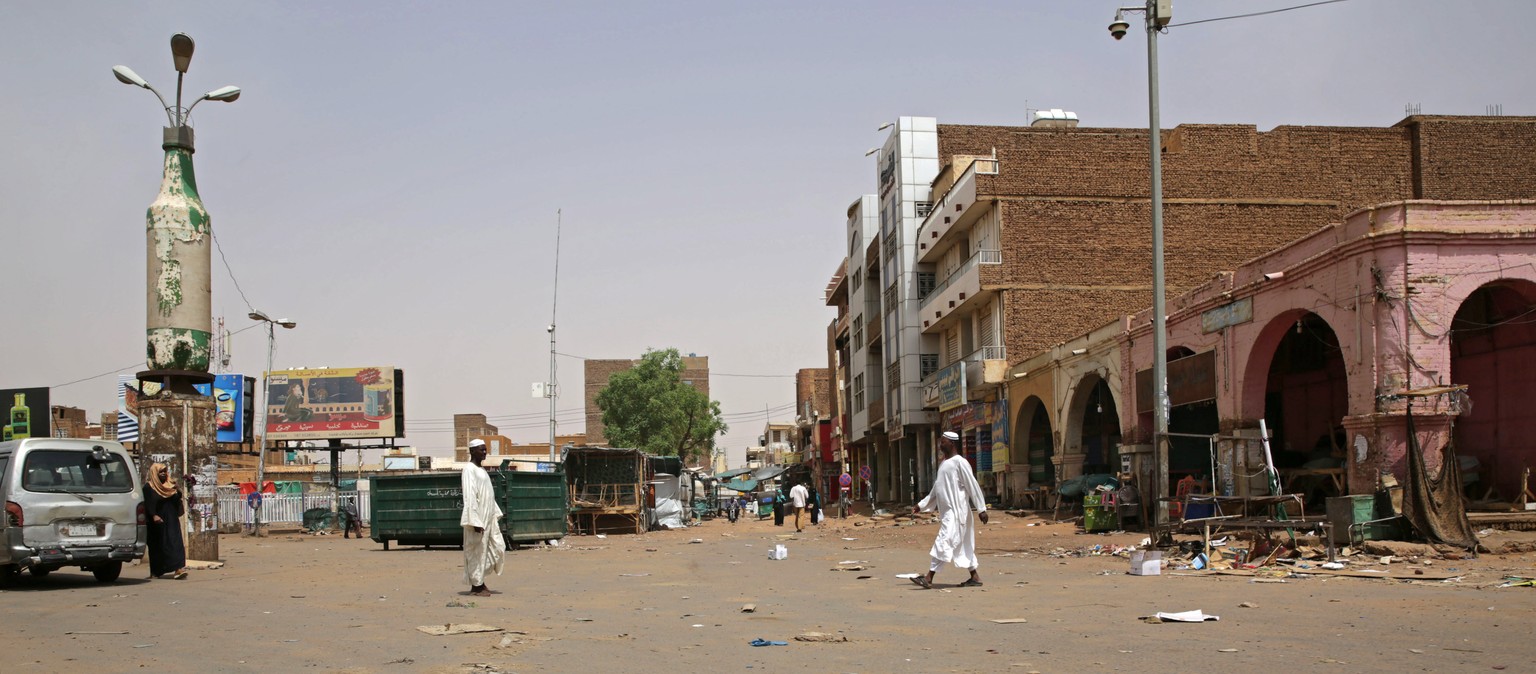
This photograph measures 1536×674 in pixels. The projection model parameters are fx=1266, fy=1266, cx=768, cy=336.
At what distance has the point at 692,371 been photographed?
420 feet

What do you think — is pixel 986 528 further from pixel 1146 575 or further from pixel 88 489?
pixel 88 489

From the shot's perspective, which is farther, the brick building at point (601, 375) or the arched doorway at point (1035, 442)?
the brick building at point (601, 375)

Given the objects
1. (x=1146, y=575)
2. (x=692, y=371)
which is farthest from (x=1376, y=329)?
(x=692, y=371)

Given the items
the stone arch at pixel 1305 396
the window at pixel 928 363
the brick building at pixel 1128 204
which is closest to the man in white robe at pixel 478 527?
the stone arch at pixel 1305 396

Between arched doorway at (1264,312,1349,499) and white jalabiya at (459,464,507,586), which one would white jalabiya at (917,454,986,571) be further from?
arched doorway at (1264,312,1349,499)

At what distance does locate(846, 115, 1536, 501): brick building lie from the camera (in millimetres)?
37781

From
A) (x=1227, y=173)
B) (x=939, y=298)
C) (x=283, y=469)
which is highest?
(x=1227, y=173)

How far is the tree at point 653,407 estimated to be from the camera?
76500 millimetres

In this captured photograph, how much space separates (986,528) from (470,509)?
1819cm

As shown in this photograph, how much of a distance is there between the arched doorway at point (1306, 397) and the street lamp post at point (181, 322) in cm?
1923

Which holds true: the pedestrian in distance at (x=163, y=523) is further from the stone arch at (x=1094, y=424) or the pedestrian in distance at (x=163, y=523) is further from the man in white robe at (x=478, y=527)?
the stone arch at (x=1094, y=424)

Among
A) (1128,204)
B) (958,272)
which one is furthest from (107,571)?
(1128,204)

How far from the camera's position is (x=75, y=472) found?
14.4 meters

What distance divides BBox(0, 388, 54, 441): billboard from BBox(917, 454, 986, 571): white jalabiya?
144ft
